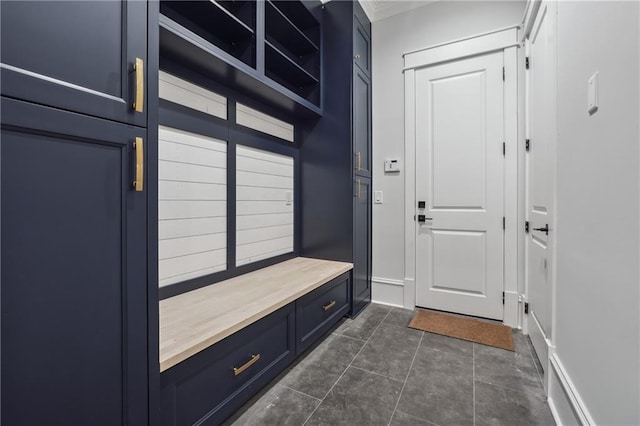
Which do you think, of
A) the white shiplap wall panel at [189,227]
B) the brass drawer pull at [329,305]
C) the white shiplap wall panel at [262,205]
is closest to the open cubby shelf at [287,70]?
the white shiplap wall panel at [262,205]

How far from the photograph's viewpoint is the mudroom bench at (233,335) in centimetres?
111

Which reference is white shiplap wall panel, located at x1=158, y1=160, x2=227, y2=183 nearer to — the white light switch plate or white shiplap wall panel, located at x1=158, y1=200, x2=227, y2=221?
white shiplap wall panel, located at x1=158, y1=200, x2=227, y2=221

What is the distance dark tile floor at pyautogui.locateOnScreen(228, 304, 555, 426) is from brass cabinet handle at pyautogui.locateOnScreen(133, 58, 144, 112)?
1453 mm

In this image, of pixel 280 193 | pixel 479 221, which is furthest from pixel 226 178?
pixel 479 221

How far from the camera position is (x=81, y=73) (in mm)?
811

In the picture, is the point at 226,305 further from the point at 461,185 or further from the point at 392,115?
the point at 392,115

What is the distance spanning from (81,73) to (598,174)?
1.78 metres

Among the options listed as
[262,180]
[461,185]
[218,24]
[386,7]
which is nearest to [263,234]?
[262,180]

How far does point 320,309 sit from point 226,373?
0.88 meters

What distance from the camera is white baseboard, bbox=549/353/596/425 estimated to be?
43.5 inches

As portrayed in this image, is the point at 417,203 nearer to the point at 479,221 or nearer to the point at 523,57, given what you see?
the point at 479,221

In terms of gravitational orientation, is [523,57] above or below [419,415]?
above

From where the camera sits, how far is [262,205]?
7.71 feet

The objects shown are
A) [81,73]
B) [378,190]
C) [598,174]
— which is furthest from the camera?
[378,190]
